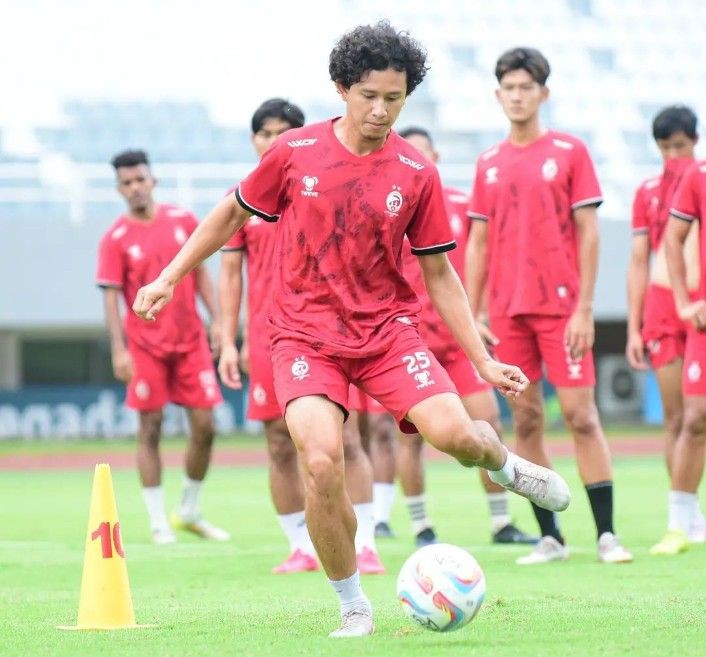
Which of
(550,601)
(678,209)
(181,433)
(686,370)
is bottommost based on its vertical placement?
(181,433)

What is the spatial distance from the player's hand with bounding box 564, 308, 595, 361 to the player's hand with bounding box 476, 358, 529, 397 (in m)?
2.31

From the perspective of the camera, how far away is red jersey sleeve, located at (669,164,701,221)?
332 inches

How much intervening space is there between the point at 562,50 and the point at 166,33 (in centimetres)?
818

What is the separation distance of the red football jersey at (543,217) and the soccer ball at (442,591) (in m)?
3.22

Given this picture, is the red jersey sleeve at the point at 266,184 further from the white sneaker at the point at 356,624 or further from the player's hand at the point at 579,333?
the player's hand at the point at 579,333

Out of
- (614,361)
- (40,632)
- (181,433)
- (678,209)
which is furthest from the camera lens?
(614,361)

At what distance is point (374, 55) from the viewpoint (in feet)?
18.0

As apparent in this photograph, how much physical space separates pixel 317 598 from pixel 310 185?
2.09 metres

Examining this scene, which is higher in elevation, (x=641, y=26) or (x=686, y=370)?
(x=641, y=26)

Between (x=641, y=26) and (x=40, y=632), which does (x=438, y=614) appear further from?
(x=641, y=26)

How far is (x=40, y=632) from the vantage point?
19.0ft

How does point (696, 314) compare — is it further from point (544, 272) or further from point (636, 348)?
point (636, 348)

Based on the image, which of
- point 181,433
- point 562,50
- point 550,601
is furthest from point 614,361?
point 550,601

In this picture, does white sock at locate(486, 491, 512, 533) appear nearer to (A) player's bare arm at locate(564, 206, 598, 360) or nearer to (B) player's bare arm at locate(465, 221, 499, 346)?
(B) player's bare arm at locate(465, 221, 499, 346)
